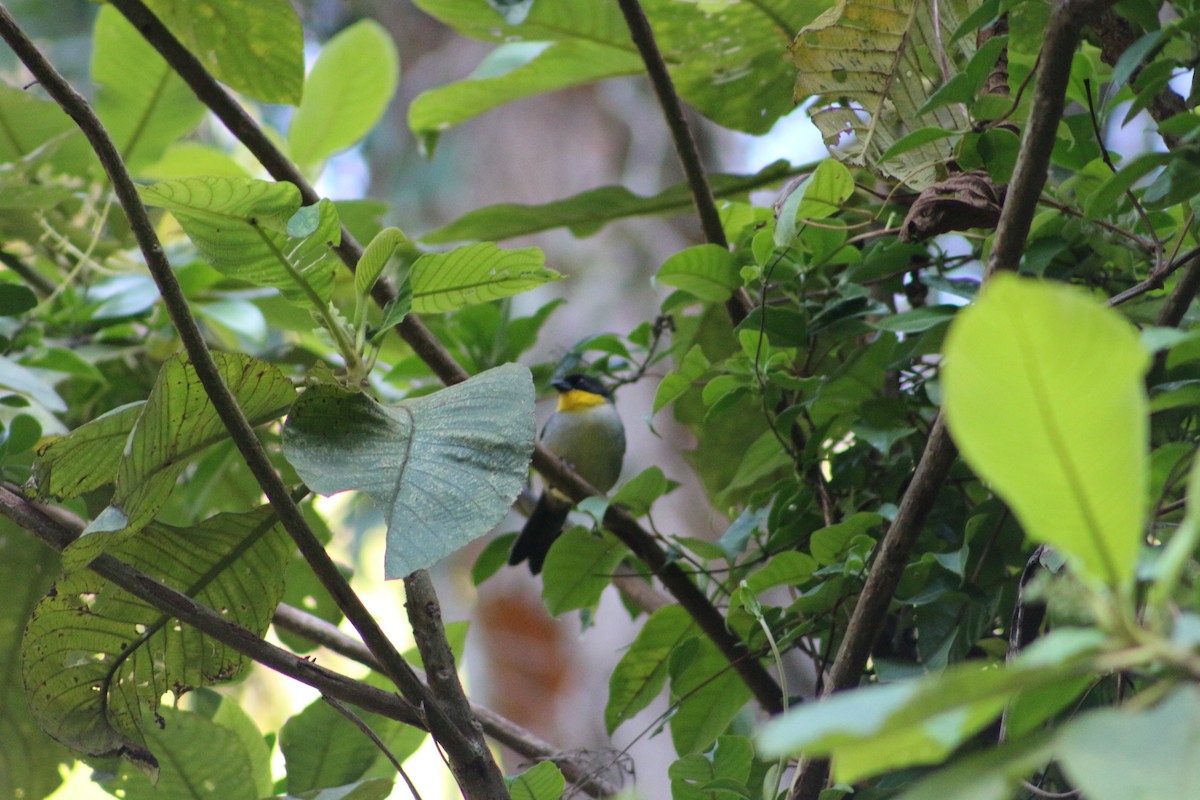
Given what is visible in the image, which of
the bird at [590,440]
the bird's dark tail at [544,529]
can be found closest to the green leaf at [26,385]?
the bird's dark tail at [544,529]

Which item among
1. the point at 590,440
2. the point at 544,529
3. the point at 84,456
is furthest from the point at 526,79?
the point at 590,440

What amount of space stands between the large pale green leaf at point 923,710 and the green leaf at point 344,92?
174cm

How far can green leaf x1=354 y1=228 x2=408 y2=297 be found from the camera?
887mm

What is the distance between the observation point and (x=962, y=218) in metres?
0.91

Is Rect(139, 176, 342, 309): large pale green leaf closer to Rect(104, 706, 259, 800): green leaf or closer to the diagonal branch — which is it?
the diagonal branch

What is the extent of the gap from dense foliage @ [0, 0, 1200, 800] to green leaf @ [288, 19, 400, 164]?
0.39 meters

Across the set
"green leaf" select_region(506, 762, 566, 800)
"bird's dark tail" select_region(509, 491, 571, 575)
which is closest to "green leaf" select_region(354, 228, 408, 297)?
"green leaf" select_region(506, 762, 566, 800)

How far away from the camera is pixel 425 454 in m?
0.79

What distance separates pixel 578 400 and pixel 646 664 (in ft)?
7.04

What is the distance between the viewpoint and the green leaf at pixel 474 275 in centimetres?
95

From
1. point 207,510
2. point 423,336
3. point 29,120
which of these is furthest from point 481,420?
point 29,120

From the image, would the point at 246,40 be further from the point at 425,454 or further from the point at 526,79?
the point at 425,454

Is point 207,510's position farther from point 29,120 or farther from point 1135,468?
point 1135,468

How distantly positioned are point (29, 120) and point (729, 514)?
123 cm
